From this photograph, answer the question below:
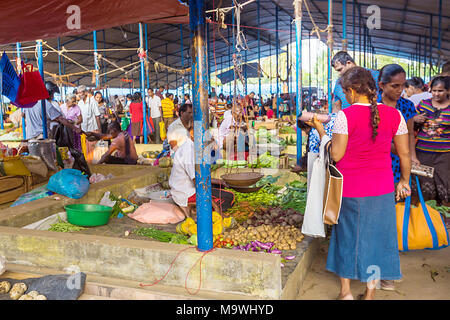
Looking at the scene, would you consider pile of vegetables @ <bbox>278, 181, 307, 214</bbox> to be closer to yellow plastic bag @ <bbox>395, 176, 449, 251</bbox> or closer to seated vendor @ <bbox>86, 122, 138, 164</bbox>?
yellow plastic bag @ <bbox>395, 176, 449, 251</bbox>

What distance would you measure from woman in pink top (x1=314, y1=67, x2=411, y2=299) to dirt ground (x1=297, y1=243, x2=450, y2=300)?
304mm

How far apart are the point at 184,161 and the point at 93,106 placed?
5155 mm

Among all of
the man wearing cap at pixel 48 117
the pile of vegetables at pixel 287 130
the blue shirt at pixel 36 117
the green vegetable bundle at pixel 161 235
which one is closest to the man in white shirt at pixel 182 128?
the green vegetable bundle at pixel 161 235

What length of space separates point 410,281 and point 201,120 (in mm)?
1914

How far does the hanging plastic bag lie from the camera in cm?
511

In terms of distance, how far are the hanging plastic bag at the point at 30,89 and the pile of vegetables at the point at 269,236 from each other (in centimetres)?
342

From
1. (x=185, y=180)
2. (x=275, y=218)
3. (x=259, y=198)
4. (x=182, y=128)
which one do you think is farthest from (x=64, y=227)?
(x=259, y=198)

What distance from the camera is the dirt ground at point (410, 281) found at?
8.62ft

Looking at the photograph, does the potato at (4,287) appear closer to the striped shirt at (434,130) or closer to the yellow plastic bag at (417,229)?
the yellow plastic bag at (417,229)

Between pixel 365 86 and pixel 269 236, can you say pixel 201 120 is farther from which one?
pixel 269 236
